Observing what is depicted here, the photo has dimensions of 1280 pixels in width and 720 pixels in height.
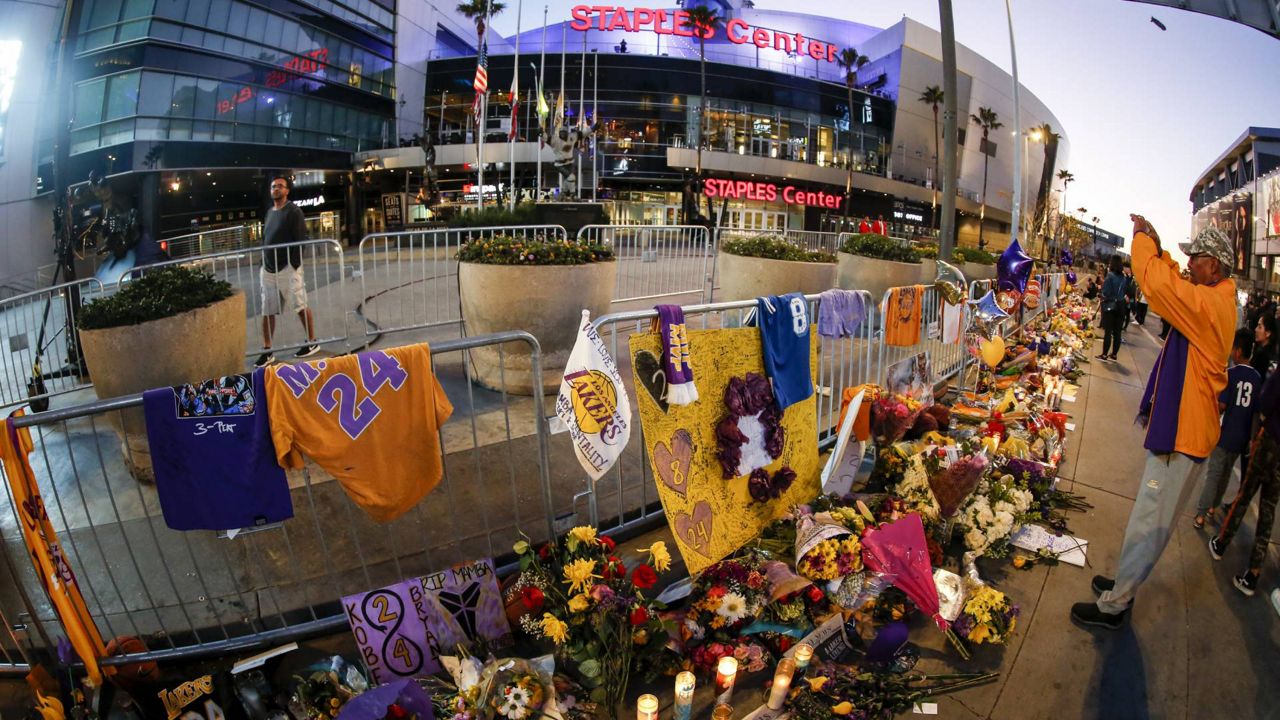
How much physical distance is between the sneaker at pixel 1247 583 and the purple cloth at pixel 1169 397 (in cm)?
153

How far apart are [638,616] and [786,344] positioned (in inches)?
85.4

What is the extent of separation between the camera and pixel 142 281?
14.6ft

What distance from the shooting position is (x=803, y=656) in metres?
2.69

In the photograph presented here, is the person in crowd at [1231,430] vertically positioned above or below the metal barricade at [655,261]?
below

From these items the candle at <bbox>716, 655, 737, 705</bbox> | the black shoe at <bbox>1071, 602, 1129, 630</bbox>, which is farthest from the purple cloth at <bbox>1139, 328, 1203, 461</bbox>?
the candle at <bbox>716, 655, 737, 705</bbox>

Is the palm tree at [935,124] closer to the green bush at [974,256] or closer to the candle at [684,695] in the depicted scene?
the green bush at [974,256]

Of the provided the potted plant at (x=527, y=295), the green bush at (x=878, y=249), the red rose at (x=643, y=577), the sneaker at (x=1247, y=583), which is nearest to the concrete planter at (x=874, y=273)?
the green bush at (x=878, y=249)

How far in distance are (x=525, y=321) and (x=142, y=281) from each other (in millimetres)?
3107

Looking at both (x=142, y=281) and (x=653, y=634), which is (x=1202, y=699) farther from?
(x=142, y=281)

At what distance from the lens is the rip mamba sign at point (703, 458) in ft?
10.5

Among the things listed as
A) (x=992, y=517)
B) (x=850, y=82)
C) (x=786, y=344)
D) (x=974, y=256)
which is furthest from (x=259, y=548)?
(x=850, y=82)

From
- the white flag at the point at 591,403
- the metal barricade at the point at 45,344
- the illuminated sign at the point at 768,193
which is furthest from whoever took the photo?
the illuminated sign at the point at 768,193

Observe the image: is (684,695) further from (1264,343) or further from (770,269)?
(1264,343)

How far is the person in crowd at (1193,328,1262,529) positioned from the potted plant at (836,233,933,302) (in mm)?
6446
